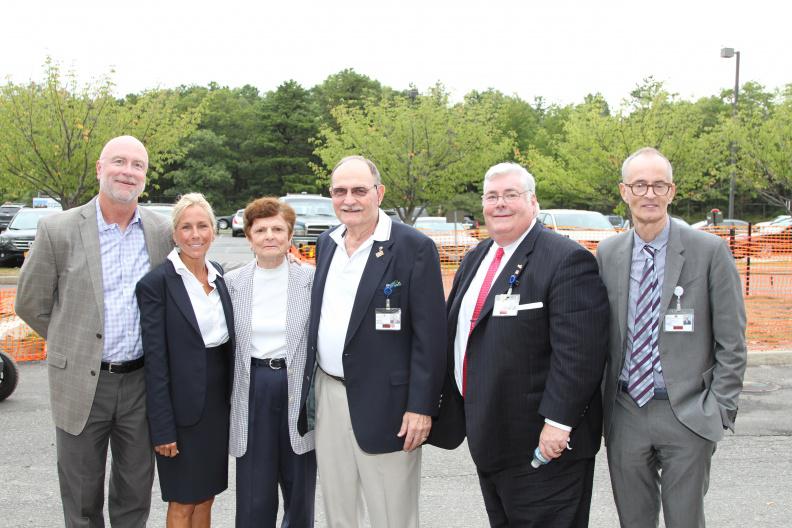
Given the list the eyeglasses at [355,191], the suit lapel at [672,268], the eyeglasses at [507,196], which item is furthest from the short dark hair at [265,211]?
the suit lapel at [672,268]

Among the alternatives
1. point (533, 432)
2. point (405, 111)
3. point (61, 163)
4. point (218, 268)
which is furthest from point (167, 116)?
point (533, 432)

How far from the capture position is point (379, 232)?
12.0 feet

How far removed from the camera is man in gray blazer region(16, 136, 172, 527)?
12.4 ft

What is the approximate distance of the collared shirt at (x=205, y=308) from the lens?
3.78 m

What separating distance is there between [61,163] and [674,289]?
1341 centimetres

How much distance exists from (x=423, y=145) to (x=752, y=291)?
33.0ft

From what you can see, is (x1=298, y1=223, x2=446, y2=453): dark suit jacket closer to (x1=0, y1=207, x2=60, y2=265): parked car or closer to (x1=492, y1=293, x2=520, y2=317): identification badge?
(x1=492, y1=293, x2=520, y2=317): identification badge

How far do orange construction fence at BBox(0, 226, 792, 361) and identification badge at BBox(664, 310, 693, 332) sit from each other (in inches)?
135

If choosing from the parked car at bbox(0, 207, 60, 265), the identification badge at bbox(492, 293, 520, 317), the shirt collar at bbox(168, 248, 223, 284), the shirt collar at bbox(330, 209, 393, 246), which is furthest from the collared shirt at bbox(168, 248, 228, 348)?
the parked car at bbox(0, 207, 60, 265)

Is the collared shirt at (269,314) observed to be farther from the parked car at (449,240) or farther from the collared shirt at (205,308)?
the parked car at (449,240)

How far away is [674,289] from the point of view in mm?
3314

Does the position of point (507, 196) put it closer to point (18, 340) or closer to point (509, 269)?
point (509, 269)

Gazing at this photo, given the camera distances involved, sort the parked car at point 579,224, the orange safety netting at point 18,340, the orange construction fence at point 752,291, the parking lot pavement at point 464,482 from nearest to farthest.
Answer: the parking lot pavement at point 464,482 → the orange safety netting at point 18,340 → the orange construction fence at point 752,291 → the parked car at point 579,224

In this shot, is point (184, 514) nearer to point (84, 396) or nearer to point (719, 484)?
point (84, 396)
